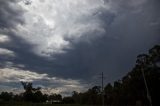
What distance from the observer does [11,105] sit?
93438 millimetres

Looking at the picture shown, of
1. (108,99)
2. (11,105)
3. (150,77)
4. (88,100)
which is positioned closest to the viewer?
(150,77)

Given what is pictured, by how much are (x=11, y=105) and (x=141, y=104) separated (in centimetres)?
4410

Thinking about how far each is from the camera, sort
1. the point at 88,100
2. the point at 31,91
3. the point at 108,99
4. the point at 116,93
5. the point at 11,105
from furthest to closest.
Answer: the point at 31,91, the point at 88,100, the point at 108,99, the point at 116,93, the point at 11,105

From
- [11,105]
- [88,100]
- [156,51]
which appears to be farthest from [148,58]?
[88,100]

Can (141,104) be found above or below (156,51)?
below

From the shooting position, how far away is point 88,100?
459 feet

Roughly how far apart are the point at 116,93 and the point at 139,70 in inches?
931

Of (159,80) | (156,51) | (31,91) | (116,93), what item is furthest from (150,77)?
(31,91)

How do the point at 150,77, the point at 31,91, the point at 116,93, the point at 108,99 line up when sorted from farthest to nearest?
the point at 31,91 < the point at 108,99 < the point at 116,93 < the point at 150,77

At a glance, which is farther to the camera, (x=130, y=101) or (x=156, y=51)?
(x=130, y=101)

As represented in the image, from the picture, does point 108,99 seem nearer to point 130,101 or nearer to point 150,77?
point 130,101

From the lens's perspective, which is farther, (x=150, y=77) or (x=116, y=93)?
(x=116, y=93)

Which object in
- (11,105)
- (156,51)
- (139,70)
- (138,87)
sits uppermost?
(156,51)

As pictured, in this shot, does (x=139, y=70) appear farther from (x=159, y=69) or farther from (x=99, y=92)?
(x=99, y=92)
